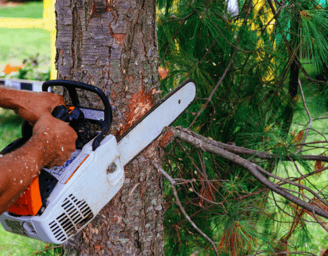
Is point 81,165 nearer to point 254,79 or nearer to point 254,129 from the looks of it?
point 254,129

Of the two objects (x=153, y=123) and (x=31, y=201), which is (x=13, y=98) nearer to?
(x=31, y=201)

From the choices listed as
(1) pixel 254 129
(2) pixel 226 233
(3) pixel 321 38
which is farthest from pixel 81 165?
(3) pixel 321 38

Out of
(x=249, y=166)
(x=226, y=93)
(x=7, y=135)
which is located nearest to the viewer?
(x=249, y=166)

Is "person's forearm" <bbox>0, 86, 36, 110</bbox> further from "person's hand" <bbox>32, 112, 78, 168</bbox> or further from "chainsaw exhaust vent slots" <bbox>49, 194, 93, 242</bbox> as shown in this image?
"chainsaw exhaust vent slots" <bbox>49, 194, 93, 242</bbox>

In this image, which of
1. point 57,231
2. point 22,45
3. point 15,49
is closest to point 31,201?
point 57,231

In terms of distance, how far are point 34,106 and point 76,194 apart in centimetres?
23

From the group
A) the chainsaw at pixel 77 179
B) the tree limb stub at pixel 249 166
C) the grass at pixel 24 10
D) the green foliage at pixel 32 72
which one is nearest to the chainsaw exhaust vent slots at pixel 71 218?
the chainsaw at pixel 77 179

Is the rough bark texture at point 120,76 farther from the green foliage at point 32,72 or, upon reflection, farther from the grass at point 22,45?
the grass at point 22,45

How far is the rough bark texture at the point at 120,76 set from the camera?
30.8 inches

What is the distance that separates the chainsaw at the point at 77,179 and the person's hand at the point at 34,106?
3cm

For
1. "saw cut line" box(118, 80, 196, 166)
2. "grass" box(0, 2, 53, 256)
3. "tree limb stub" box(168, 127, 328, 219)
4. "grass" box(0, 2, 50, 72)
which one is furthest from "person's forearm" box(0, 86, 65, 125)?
"grass" box(0, 2, 50, 72)

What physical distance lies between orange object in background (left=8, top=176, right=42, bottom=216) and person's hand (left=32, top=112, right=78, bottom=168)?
2.1 inches

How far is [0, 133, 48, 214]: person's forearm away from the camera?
572mm

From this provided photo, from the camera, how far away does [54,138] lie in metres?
0.67
